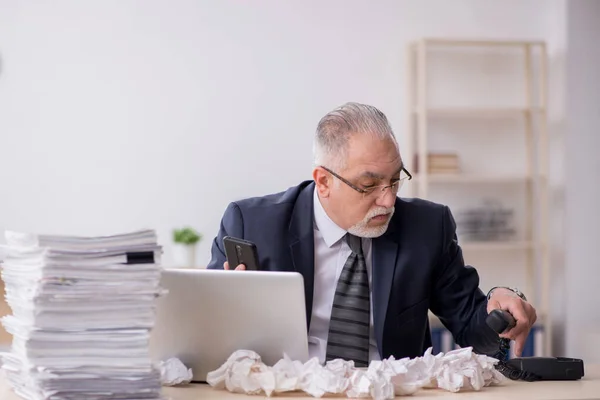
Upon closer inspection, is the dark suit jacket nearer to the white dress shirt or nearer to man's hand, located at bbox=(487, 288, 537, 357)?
the white dress shirt

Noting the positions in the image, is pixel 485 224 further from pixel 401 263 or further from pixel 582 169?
pixel 401 263

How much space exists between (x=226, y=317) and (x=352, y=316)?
1.93 ft

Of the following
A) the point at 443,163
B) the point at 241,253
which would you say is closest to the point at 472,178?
the point at 443,163

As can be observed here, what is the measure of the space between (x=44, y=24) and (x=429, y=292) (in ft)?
9.78

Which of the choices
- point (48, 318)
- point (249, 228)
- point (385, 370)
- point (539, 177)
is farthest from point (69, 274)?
point (539, 177)

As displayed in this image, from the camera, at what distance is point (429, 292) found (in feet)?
7.81

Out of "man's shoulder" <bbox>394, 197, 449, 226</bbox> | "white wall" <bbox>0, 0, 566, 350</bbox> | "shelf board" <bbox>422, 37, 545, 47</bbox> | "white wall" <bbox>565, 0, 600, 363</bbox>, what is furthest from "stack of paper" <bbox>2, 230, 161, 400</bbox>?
"white wall" <bbox>565, 0, 600, 363</bbox>

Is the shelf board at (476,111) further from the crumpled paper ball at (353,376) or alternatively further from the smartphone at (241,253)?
the crumpled paper ball at (353,376)

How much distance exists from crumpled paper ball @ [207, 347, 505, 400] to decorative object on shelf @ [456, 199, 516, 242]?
10.6 ft

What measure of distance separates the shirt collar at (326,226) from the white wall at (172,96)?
2386 mm

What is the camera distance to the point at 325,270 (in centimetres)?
234

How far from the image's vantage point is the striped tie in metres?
2.21

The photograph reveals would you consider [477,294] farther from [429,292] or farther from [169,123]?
[169,123]

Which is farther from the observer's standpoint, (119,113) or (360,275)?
(119,113)
